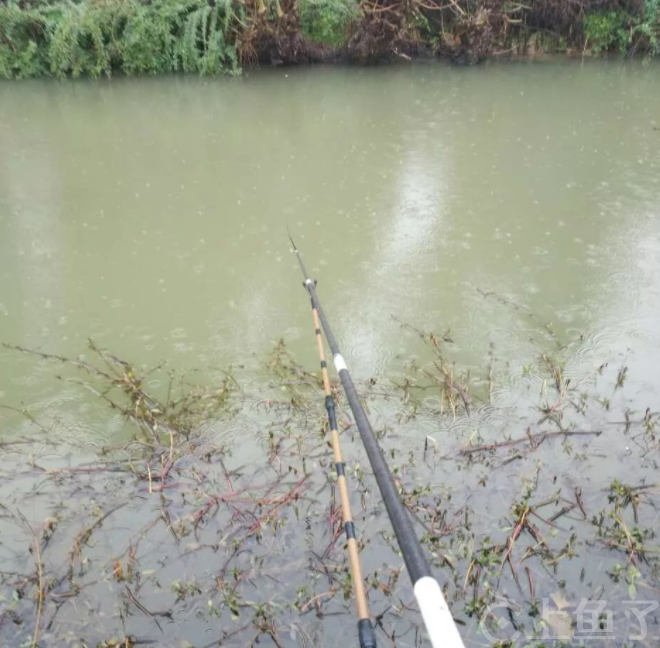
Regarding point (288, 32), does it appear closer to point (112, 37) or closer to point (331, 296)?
point (112, 37)

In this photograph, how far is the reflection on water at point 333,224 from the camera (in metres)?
3.28

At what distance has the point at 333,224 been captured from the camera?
4.43 m

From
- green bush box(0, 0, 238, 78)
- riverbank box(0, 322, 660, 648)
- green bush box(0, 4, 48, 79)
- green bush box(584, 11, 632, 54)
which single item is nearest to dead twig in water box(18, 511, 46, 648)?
riverbank box(0, 322, 660, 648)

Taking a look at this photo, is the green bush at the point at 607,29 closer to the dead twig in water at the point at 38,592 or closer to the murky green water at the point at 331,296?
the murky green water at the point at 331,296

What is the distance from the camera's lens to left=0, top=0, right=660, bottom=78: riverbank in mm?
8312

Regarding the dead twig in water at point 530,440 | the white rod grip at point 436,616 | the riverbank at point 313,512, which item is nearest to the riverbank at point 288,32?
the riverbank at point 313,512

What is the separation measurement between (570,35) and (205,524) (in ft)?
32.3

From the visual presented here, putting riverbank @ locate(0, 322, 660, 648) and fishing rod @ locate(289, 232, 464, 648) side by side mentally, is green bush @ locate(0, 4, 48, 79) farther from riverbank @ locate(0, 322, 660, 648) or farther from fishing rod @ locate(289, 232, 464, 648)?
fishing rod @ locate(289, 232, 464, 648)

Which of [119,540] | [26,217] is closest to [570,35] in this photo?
[26,217]

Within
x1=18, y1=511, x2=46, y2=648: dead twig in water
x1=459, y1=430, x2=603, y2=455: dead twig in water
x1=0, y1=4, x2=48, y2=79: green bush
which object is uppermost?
x1=0, y1=4, x2=48, y2=79: green bush

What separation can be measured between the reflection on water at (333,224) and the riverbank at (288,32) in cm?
A: 131

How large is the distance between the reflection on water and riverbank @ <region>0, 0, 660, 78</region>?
1.31 meters

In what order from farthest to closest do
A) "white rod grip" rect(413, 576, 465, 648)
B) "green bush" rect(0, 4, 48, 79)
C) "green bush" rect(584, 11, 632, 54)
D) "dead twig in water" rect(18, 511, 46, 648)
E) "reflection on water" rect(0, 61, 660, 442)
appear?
"green bush" rect(584, 11, 632, 54)
"green bush" rect(0, 4, 48, 79)
"reflection on water" rect(0, 61, 660, 442)
"dead twig in water" rect(18, 511, 46, 648)
"white rod grip" rect(413, 576, 465, 648)

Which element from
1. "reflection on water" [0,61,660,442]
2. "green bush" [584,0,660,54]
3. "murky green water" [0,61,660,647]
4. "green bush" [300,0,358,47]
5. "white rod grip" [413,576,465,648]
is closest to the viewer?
"white rod grip" [413,576,465,648]
